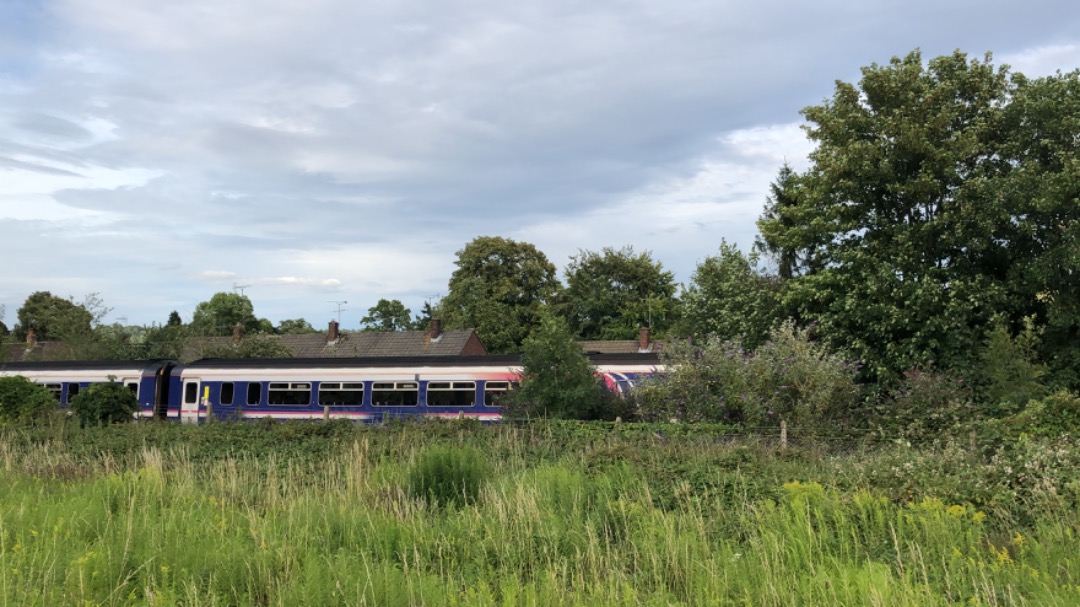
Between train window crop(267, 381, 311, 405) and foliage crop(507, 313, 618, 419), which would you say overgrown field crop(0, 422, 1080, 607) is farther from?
train window crop(267, 381, 311, 405)

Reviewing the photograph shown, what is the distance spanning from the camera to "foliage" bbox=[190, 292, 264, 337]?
239 feet

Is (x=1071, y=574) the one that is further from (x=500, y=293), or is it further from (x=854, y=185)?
(x=500, y=293)

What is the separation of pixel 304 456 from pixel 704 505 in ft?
25.4

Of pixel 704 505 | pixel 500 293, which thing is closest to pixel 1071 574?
pixel 704 505

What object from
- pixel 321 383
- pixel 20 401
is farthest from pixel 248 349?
pixel 20 401

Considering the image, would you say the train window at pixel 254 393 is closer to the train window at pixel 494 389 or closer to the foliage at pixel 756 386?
the train window at pixel 494 389

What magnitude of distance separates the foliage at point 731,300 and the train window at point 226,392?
51.0ft

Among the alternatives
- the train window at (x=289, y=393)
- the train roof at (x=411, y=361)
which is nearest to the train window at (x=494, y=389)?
the train roof at (x=411, y=361)

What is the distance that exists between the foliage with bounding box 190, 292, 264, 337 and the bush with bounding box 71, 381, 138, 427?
48.0m

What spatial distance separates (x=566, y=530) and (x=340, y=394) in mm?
17667

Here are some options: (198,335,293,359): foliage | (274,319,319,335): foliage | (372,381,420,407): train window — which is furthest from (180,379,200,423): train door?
(274,319,319,335): foliage

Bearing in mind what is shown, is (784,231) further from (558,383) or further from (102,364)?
(102,364)

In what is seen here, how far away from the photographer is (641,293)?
208ft

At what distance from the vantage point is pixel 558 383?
1927 cm
